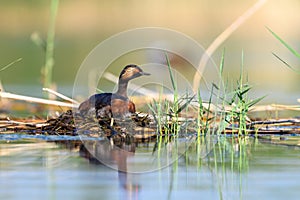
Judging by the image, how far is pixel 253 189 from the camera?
5234 mm

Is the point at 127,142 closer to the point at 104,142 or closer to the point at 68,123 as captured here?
the point at 104,142

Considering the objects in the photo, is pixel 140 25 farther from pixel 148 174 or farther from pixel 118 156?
pixel 148 174

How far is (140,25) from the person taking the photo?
21.7 meters

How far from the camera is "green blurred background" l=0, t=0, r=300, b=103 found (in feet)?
52.9

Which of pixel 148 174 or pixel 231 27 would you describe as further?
pixel 231 27

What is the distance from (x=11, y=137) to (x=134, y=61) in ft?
28.3

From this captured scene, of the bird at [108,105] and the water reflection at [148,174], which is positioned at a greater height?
the bird at [108,105]

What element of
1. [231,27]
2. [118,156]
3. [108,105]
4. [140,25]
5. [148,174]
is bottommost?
[148,174]

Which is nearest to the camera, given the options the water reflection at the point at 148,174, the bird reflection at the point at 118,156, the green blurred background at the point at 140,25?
the water reflection at the point at 148,174

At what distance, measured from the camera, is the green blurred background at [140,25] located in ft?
52.9

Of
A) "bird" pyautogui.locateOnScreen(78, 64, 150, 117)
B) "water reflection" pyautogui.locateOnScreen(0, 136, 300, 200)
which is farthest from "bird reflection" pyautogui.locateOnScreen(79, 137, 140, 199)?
"bird" pyautogui.locateOnScreen(78, 64, 150, 117)

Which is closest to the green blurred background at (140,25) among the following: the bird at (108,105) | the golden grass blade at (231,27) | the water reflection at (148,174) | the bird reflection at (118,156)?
the golden grass blade at (231,27)

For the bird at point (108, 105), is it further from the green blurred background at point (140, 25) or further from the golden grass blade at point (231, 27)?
the green blurred background at point (140, 25)

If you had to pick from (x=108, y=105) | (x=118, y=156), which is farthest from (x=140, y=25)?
(x=118, y=156)
